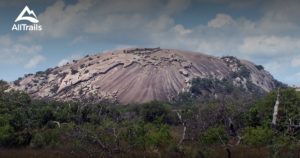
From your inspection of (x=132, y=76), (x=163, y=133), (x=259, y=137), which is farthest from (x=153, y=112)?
(x=132, y=76)

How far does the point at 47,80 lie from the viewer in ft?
520

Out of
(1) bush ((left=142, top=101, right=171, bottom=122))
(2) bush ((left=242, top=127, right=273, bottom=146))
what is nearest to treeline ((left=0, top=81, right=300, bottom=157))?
(2) bush ((left=242, top=127, right=273, bottom=146))

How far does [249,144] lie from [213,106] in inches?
458

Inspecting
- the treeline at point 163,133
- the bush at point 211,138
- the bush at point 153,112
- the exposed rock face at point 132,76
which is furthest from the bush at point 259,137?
the exposed rock face at point 132,76

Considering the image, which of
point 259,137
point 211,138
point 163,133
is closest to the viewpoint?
point 259,137

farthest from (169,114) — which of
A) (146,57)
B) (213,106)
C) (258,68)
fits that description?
(258,68)

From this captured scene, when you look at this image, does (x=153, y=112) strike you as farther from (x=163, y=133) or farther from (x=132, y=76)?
(x=132, y=76)

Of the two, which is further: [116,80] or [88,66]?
[88,66]

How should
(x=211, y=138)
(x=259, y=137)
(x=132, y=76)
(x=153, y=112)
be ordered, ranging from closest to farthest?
(x=259, y=137) → (x=211, y=138) → (x=153, y=112) → (x=132, y=76)

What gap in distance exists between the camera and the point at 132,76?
455 feet

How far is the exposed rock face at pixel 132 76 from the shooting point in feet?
428

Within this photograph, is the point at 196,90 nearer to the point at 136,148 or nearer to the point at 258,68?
the point at 258,68

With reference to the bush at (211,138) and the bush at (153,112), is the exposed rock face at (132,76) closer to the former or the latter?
the bush at (153,112)

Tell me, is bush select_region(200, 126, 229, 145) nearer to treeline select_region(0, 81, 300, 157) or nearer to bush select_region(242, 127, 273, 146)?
treeline select_region(0, 81, 300, 157)
